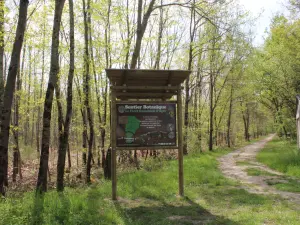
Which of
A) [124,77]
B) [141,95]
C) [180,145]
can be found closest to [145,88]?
[141,95]

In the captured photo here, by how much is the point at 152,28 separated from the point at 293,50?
12.6 metres

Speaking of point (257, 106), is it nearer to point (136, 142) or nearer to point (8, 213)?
point (136, 142)

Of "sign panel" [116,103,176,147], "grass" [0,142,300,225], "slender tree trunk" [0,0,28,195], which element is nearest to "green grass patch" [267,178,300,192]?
"grass" [0,142,300,225]

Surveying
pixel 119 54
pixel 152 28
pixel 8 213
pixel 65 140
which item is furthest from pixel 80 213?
pixel 152 28

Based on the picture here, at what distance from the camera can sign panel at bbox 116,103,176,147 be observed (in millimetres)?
7391

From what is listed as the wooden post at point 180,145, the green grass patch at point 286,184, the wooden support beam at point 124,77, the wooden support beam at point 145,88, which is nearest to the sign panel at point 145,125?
the wooden post at point 180,145

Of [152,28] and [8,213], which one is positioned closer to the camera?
[8,213]

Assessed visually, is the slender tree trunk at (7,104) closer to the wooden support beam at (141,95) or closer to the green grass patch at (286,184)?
the wooden support beam at (141,95)

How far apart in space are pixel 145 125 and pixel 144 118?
0.63 feet

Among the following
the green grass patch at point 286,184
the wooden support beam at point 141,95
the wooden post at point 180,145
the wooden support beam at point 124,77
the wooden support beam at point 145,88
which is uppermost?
the wooden support beam at point 124,77

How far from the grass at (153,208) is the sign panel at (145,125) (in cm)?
154

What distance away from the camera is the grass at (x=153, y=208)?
525cm

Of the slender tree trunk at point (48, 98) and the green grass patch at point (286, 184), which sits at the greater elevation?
the slender tree trunk at point (48, 98)

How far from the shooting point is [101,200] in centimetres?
711
